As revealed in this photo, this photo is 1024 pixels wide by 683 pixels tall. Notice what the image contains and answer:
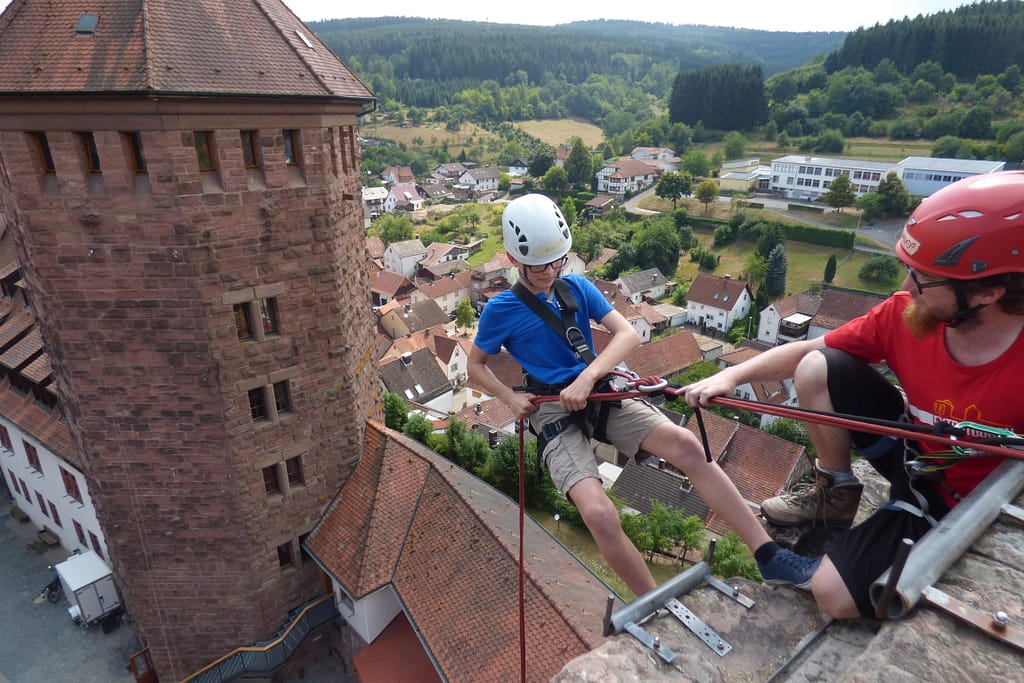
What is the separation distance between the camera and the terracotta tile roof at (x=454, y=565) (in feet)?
34.8

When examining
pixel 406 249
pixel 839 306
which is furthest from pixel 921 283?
pixel 406 249

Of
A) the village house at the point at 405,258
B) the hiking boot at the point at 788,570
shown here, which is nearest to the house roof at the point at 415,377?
the hiking boot at the point at 788,570

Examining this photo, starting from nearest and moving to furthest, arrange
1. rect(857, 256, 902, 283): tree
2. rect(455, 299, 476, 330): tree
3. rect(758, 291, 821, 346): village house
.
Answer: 1. rect(758, 291, 821, 346): village house
2. rect(857, 256, 902, 283): tree
3. rect(455, 299, 476, 330): tree

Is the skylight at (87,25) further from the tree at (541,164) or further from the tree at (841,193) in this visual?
the tree at (541,164)

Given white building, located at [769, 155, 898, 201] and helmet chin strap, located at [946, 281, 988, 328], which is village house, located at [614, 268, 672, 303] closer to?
white building, located at [769, 155, 898, 201]

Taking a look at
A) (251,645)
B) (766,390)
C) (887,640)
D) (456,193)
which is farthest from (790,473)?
(456,193)

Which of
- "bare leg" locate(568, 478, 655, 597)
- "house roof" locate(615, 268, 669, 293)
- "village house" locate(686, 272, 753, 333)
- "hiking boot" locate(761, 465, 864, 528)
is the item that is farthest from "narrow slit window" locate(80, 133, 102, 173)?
"house roof" locate(615, 268, 669, 293)

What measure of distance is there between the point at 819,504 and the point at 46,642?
2238cm

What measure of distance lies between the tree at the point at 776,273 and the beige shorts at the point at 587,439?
218 feet

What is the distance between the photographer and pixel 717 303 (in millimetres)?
60969

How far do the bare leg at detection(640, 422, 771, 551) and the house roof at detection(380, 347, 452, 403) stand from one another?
36002mm

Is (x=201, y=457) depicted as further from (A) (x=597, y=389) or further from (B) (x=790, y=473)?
(B) (x=790, y=473)

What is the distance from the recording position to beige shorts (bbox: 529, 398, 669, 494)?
17.7ft

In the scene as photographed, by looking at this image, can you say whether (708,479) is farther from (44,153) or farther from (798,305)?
(798,305)
